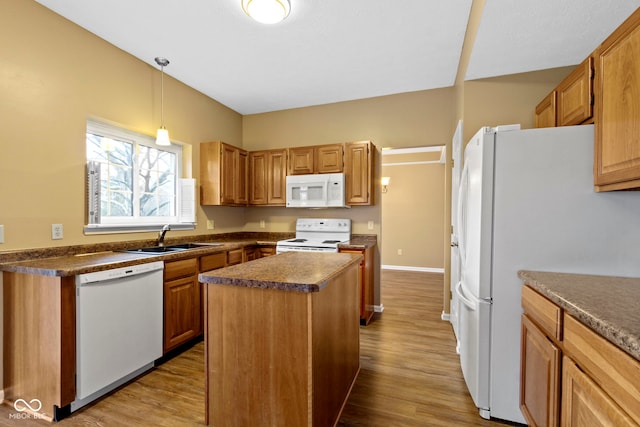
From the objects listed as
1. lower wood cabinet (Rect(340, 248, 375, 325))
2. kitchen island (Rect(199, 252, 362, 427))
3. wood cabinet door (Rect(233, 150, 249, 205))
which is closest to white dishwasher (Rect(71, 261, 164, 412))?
kitchen island (Rect(199, 252, 362, 427))

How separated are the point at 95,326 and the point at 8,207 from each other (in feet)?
3.28

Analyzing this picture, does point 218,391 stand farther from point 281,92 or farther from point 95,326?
point 281,92

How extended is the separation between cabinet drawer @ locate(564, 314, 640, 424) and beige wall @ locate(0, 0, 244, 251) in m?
3.13

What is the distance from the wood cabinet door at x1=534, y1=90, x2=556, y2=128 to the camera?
7.02ft

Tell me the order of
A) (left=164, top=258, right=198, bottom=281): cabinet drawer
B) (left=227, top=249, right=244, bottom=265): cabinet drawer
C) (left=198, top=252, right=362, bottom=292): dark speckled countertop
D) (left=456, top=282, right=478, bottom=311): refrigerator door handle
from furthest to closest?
(left=227, top=249, right=244, bottom=265): cabinet drawer < (left=164, top=258, right=198, bottom=281): cabinet drawer < (left=456, top=282, right=478, bottom=311): refrigerator door handle < (left=198, top=252, right=362, bottom=292): dark speckled countertop

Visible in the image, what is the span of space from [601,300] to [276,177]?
3374 mm

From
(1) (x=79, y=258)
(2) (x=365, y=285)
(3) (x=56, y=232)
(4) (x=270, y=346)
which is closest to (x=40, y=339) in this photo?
(1) (x=79, y=258)

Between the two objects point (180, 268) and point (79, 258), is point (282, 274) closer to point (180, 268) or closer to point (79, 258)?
point (180, 268)

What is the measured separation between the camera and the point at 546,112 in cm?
226

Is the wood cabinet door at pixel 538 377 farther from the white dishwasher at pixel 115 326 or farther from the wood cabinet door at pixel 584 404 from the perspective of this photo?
the white dishwasher at pixel 115 326

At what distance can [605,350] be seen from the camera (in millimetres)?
896

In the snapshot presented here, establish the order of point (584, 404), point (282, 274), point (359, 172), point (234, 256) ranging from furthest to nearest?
point (359, 172) < point (234, 256) < point (282, 274) < point (584, 404)

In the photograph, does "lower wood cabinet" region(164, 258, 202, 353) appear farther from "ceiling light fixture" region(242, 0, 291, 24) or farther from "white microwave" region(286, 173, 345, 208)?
"ceiling light fixture" region(242, 0, 291, 24)

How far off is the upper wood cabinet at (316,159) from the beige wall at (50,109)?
1736 millimetres
